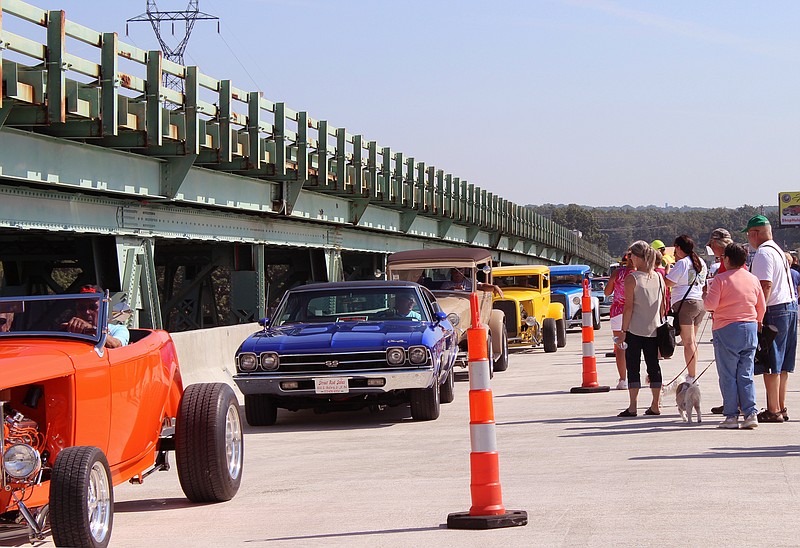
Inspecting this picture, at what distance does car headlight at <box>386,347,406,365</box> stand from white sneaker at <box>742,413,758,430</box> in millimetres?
3444

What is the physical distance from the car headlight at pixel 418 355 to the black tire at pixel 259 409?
1.66 m

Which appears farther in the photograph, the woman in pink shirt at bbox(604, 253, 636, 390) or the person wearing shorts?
the woman in pink shirt at bbox(604, 253, 636, 390)

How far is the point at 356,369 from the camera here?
1320 centimetres

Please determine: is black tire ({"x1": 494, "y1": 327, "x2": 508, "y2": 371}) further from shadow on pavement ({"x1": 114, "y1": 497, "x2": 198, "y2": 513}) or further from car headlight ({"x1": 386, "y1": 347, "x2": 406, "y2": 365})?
shadow on pavement ({"x1": 114, "y1": 497, "x2": 198, "y2": 513})

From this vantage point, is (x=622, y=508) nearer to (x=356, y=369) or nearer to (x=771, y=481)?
(x=771, y=481)

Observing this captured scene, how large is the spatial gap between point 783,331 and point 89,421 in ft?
23.9

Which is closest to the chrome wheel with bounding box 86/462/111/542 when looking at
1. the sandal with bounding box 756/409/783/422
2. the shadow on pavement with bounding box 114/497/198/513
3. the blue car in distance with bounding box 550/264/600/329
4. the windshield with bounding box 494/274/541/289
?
the shadow on pavement with bounding box 114/497/198/513

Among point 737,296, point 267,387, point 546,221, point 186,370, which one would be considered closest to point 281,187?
point 186,370

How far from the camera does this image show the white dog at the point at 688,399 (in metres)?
12.2

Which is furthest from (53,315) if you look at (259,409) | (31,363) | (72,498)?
(259,409)

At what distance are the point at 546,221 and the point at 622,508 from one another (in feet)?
240

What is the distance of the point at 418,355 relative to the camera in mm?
13164

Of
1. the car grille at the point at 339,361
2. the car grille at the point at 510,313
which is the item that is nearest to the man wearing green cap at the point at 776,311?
the car grille at the point at 339,361

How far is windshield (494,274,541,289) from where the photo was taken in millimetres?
27453
